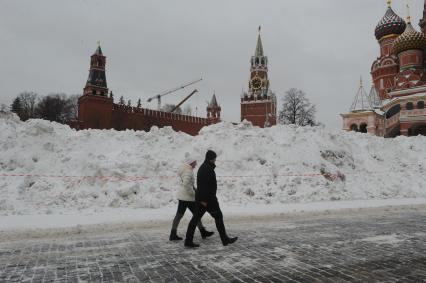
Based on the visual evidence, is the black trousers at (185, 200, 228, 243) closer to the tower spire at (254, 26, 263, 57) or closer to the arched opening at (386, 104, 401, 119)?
the arched opening at (386, 104, 401, 119)

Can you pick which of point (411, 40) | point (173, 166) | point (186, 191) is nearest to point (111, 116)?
point (173, 166)

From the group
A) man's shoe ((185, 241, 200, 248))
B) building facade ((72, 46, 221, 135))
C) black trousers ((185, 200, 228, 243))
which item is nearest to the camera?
man's shoe ((185, 241, 200, 248))

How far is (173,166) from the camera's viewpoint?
14398 millimetres

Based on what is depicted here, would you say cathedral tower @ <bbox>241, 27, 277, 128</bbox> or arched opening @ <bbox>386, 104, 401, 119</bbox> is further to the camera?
cathedral tower @ <bbox>241, 27, 277, 128</bbox>

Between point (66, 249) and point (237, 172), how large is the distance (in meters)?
9.54

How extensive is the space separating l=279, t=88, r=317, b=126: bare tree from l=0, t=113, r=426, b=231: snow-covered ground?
38369 mm

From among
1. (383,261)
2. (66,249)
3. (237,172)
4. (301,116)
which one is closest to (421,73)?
(301,116)

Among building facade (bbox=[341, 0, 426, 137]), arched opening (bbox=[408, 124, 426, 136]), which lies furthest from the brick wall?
arched opening (bbox=[408, 124, 426, 136])

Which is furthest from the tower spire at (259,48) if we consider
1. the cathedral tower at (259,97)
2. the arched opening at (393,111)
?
the arched opening at (393,111)

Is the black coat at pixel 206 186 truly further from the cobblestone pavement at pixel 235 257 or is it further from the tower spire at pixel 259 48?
the tower spire at pixel 259 48

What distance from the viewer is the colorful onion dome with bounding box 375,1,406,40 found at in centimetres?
4925

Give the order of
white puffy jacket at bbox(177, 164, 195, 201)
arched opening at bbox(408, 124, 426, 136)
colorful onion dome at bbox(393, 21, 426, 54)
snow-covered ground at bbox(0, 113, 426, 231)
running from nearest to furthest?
white puffy jacket at bbox(177, 164, 195, 201) → snow-covered ground at bbox(0, 113, 426, 231) → arched opening at bbox(408, 124, 426, 136) → colorful onion dome at bbox(393, 21, 426, 54)

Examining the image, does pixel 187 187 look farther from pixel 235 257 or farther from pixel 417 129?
pixel 417 129

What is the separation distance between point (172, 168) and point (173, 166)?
190mm
